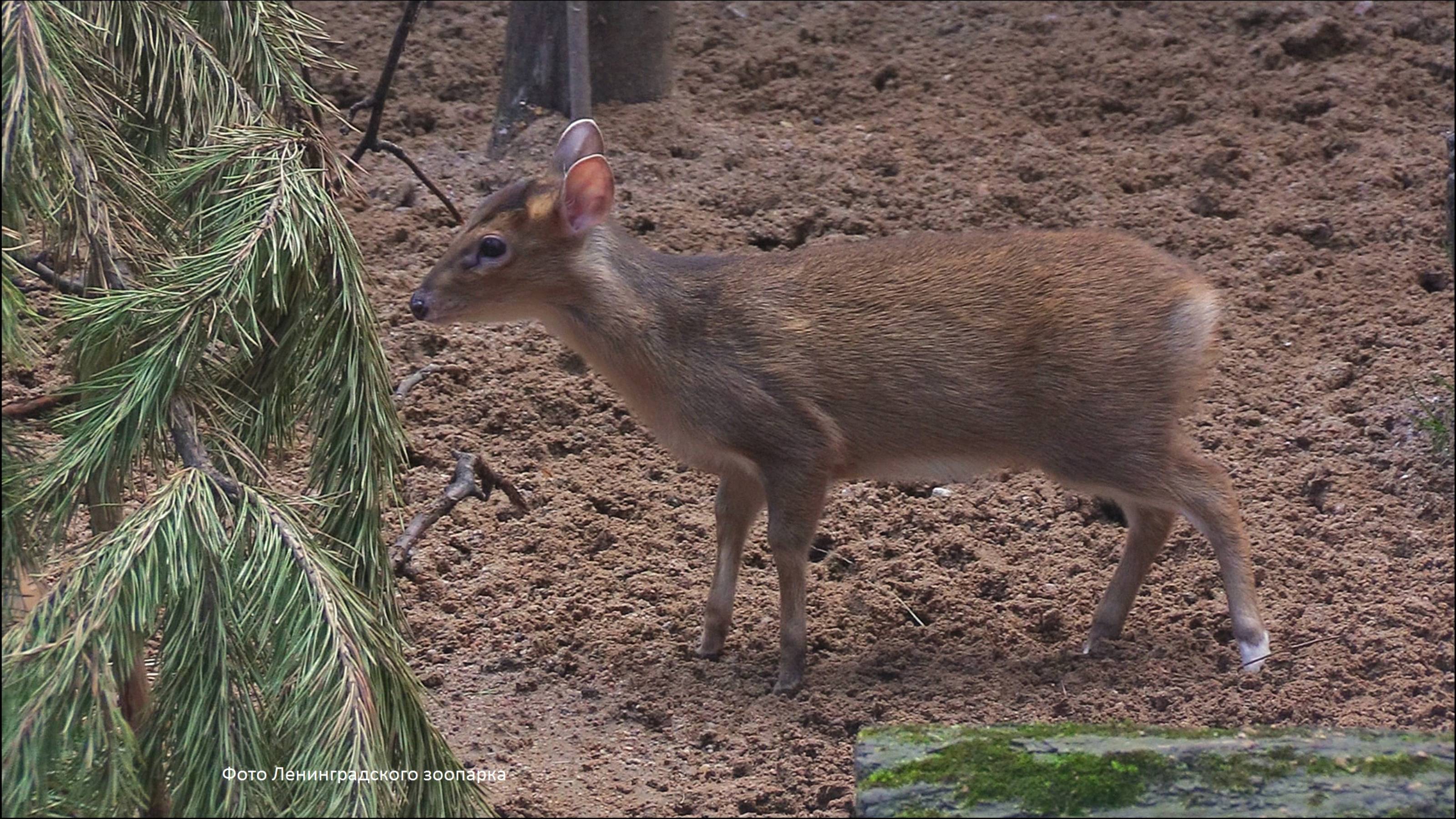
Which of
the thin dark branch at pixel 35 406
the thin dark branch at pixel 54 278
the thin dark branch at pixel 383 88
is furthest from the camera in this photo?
the thin dark branch at pixel 383 88

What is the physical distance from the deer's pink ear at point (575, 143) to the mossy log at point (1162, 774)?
263 cm

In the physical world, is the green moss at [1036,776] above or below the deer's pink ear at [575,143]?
below

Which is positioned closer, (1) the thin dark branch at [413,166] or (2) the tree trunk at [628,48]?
(1) the thin dark branch at [413,166]

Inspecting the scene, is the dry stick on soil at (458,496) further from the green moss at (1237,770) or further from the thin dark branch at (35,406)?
the green moss at (1237,770)

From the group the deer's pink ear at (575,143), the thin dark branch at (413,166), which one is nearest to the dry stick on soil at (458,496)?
the thin dark branch at (413,166)

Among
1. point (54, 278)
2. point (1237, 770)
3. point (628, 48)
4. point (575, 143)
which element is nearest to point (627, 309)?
point (575, 143)

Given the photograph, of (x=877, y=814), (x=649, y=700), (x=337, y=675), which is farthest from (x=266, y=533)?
(x=649, y=700)

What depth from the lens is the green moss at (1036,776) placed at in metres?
3.30

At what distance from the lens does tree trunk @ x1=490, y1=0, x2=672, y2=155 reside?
24.3ft

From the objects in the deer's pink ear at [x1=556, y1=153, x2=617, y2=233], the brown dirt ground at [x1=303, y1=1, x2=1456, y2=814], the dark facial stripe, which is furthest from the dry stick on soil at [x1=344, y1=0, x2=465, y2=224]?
the brown dirt ground at [x1=303, y1=1, x2=1456, y2=814]

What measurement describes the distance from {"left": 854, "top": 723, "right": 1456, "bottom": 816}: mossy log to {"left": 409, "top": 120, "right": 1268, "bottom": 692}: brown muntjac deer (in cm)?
151

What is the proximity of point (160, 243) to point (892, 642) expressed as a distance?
2.61m

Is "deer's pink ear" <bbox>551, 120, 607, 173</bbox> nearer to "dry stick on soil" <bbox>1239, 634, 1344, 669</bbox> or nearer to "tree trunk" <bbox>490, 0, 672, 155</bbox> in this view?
"tree trunk" <bbox>490, 0, 672, 155</bbox>

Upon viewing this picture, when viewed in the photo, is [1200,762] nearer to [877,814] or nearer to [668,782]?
[877,814]
